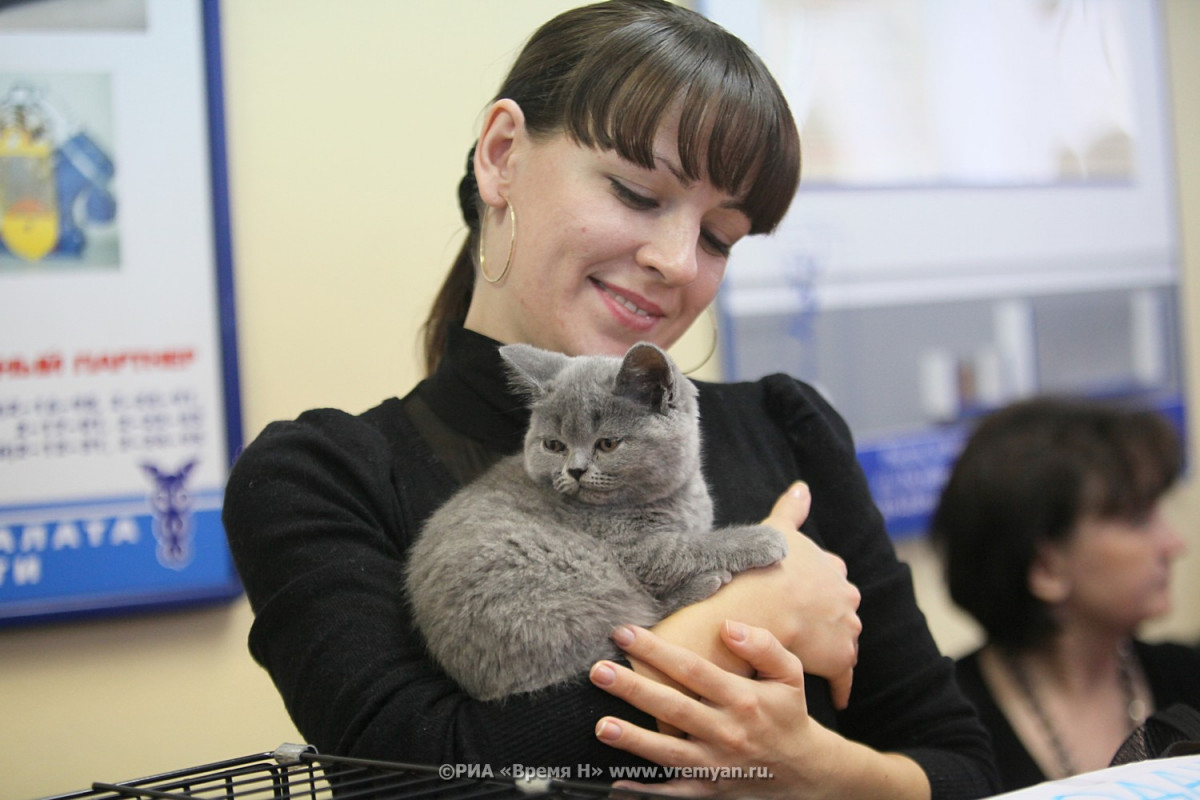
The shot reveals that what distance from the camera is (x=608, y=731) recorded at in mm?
768

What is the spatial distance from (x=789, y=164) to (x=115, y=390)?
118 centimetres

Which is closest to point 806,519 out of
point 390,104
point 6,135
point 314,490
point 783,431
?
point 783,431

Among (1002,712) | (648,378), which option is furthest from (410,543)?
(1002,712)

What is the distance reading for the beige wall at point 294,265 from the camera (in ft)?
5.01

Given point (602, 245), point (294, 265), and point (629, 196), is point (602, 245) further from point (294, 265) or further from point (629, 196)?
point (294, 265)

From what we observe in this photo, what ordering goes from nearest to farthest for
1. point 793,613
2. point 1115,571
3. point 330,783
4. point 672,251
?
A: point 330,783, point 793,613, point 672,251, point 1115,571

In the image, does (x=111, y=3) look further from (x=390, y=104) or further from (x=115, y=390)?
(x=115, y=390)

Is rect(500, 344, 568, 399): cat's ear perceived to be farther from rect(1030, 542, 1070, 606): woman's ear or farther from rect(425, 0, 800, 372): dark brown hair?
rect(1030, 542, 1070, 606): woman's ear

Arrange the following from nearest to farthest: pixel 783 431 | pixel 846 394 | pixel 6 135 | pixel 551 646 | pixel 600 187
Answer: pixel 551 646
pixel 600 187
pixel 783 431
pixel 6 135
pixel 846 394

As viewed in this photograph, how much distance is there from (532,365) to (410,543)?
0.72ft

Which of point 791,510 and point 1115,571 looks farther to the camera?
point 1115,571

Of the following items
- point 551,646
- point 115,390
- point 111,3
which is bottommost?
point 551,646

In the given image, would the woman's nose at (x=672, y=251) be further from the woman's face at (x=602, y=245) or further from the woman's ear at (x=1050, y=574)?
the woman's ear at (x=1050, y=574)

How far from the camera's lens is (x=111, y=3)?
1565mm
